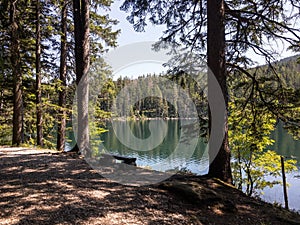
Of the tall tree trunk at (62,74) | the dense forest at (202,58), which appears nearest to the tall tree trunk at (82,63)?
the dense forest at (202,58)

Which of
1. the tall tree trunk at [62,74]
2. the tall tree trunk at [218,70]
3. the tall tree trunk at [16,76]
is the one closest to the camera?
the tall tree trunk at [218,70]

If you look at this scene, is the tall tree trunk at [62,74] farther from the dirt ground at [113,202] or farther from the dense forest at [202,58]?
the dirt ground at [113,202]

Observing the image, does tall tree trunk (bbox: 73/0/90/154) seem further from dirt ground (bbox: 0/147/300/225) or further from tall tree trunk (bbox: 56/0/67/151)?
tall tree trunk (bbox: 56/0/67/151)

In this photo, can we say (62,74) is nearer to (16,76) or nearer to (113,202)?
(16,76)

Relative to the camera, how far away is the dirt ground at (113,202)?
286 centimetres

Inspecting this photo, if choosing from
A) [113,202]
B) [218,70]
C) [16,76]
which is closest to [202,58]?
[218,70]

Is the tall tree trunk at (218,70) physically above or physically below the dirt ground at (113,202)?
above

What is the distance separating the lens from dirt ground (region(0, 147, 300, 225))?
2.86 metres

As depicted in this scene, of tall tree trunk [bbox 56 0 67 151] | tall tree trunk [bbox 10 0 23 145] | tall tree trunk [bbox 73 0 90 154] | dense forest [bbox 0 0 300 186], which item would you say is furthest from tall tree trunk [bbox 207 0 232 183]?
tall tree trunk [bbox 10 0 23 145]

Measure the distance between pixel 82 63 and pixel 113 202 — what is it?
14.7 ft

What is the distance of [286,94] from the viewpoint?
5160 millimetres

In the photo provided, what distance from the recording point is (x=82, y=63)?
6504 millimetres

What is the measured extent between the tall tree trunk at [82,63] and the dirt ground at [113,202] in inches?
67.5

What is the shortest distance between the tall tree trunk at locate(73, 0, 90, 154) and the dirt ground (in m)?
1.71
